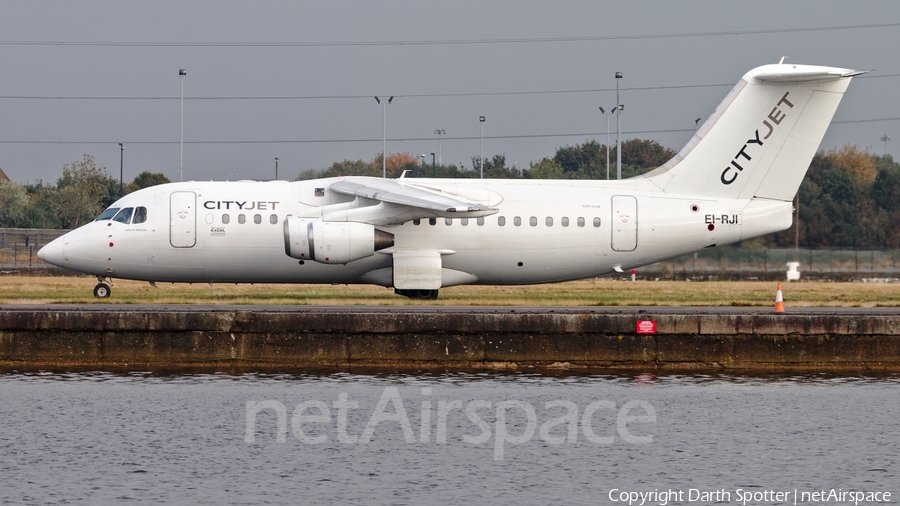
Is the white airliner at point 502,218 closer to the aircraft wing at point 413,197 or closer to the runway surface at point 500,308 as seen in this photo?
the aircraft wing at point 413,197

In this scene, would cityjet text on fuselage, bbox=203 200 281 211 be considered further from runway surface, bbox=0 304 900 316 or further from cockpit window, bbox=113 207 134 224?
runway surface, bbox=0 304 900 316

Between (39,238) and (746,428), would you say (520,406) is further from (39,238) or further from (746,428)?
(39,238)

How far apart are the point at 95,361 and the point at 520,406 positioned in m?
10.2

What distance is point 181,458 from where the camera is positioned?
19.7 metres

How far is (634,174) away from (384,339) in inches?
3329

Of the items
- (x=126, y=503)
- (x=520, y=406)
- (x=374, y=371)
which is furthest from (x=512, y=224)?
(x=126, y=503)

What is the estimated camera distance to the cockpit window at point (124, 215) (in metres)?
36.2

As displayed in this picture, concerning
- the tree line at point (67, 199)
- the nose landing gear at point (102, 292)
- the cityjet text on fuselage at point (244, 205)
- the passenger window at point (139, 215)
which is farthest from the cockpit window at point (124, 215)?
the tree line at point (67, 199)

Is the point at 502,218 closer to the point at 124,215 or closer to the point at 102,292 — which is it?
the point at 124,215

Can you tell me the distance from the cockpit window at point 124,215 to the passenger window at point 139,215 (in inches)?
6.0

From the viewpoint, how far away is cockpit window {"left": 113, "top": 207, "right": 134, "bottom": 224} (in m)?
36.2

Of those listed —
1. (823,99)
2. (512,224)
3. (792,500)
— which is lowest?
(792,500)

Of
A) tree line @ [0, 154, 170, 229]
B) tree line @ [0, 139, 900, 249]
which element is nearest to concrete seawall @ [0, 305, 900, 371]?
tree line @ [0, 139, 900, 249]

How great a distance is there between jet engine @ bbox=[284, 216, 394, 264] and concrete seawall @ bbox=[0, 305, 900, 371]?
6.01 metres
